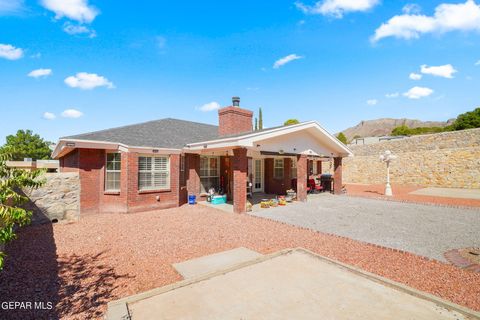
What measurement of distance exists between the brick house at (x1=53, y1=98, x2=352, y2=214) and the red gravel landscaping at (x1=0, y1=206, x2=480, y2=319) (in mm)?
1941

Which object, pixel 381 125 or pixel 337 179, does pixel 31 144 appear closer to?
pixel 337 179

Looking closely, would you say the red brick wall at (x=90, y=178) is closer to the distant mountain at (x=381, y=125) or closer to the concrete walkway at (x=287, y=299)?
the concrete walkway at (x=287, y=299)

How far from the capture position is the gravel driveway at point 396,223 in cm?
727

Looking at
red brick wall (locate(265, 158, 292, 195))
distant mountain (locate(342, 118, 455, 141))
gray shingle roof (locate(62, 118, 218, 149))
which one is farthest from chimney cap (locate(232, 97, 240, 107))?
distant mountain (locate(342, 118, 455, 141))

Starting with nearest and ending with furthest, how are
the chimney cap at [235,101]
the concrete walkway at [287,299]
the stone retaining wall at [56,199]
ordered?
the concrete walkway at [287,299]
the stone retaining wall at [56,199]
the chimney cap at [235,101]

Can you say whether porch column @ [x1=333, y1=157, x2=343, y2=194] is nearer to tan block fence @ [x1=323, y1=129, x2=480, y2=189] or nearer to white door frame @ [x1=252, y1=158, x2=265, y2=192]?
white door frame @ [x1=252, y1=158, x2=265, y2=192]

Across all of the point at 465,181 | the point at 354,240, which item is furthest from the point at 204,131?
the point at 465,181

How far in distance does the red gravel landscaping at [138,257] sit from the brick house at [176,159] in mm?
1941

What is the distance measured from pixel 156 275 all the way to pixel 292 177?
14.3 m

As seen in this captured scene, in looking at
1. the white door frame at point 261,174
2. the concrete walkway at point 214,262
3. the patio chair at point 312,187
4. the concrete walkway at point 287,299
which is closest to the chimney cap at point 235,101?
the white door frame at point 261,174

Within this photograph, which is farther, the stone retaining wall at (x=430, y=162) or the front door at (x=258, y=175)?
the stone retaining wall at (x=430, y=162)

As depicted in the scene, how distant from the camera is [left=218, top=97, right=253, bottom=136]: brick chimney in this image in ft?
51.2

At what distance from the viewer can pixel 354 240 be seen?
293 inches

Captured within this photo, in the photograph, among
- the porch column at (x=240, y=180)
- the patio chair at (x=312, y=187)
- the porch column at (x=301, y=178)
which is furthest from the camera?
the patio chair at (x=312, y=187)
